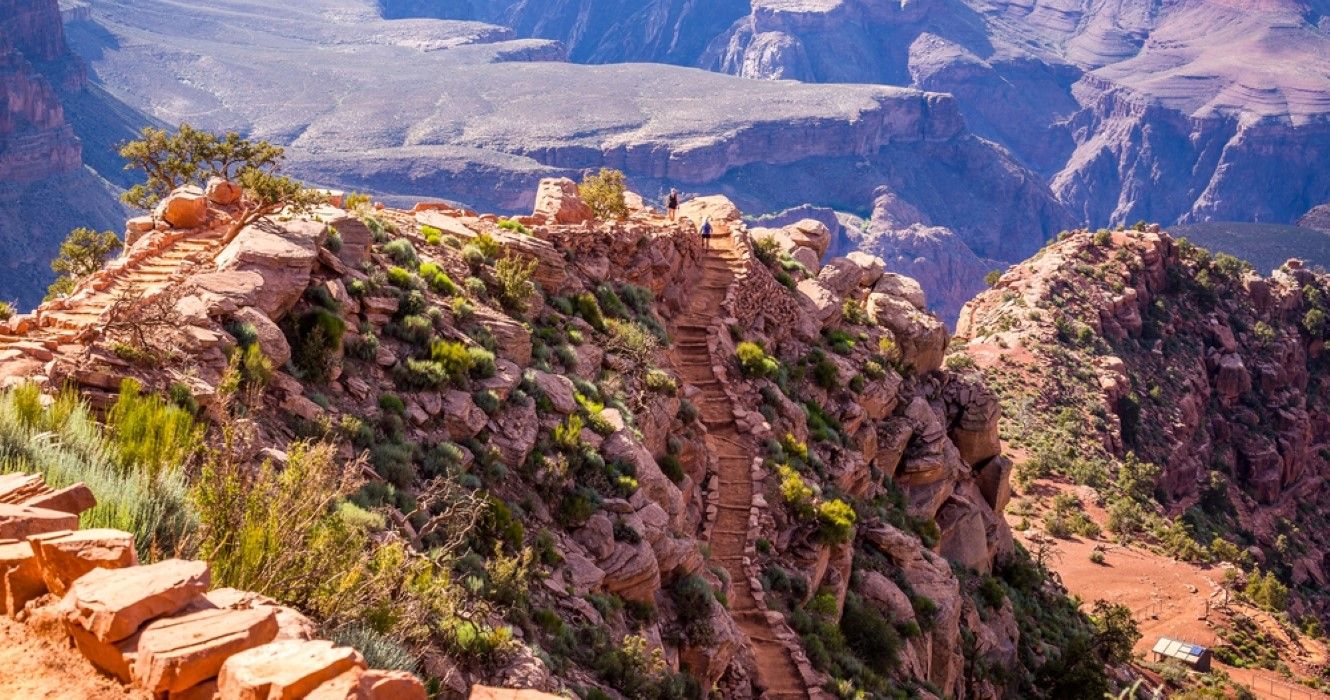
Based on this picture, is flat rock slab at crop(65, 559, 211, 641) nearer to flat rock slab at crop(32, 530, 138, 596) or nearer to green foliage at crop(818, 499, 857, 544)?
flat rock slab at crop(32, 530, 138, 596)

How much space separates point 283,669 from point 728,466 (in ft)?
64.4

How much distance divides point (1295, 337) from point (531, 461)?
263ft

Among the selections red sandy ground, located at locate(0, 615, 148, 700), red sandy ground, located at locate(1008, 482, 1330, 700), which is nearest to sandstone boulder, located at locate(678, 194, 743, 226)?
red sandy ground, located at locate(1008, 482, 1330, 700)

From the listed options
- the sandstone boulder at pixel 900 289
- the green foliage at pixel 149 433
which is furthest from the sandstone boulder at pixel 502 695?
the sandstone boulder at pixel 900 289

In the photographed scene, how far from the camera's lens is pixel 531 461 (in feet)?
60.8

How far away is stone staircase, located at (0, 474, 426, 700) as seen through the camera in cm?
755

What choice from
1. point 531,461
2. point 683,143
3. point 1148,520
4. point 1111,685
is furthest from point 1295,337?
point 683,143

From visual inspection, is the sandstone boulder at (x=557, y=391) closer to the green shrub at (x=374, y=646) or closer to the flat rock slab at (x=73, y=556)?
the green shrub at (x=374, y=646)

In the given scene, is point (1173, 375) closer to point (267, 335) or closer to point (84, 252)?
point (84, 252)

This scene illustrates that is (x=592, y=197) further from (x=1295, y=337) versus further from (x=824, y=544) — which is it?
(x=1295, y=337)

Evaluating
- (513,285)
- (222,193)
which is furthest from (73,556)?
(513,285)

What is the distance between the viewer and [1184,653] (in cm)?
4094

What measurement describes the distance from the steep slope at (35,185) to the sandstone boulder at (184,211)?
70.7 m

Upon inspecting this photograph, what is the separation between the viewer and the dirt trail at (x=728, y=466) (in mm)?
21875
